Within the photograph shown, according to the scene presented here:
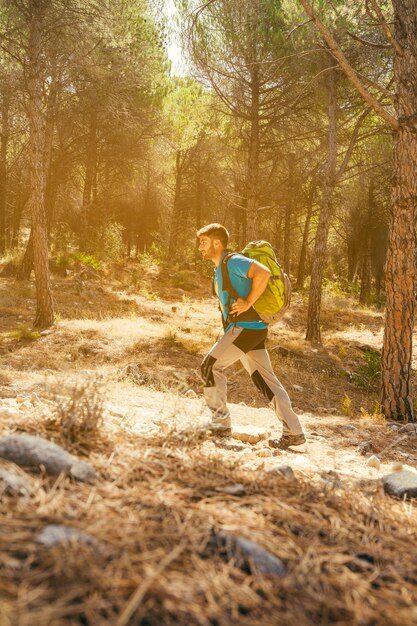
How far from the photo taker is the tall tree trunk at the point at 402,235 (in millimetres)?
7012

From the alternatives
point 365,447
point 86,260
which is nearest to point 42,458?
point 365,447

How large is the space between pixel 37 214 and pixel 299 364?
22.6 ft

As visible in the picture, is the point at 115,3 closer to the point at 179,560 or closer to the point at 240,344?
the point at 240,344

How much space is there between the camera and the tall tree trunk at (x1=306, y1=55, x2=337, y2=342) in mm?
13984

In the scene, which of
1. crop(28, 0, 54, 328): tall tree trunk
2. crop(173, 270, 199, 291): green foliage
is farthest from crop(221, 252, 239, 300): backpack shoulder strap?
crop(173, 270, 199, 291): green foliage

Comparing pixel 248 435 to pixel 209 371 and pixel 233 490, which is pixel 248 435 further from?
pixel 233 490

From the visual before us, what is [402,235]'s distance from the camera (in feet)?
23.4

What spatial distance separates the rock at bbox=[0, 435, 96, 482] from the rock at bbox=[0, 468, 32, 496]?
0.17m

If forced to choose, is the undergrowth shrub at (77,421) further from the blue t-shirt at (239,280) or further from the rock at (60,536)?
the blue t-shirt at (239,280)

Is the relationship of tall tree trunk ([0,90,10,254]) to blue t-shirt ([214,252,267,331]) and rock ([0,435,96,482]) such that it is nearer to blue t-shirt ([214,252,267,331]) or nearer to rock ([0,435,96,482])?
blue t-shirt ([214,252,267,331])

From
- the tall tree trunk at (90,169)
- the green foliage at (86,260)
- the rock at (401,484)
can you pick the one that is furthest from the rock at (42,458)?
the tall tree trunk at (90,169)

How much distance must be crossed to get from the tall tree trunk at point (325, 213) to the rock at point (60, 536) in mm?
13245

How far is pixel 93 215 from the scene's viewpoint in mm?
24047

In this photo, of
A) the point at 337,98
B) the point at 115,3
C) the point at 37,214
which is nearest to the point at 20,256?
the point at 37,214
